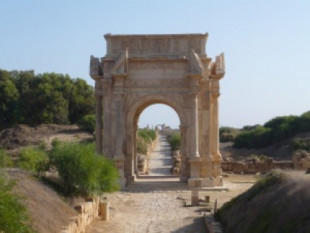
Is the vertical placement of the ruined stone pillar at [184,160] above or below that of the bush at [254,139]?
below

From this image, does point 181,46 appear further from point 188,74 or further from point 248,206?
point 248,206

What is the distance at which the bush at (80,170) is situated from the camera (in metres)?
14.1

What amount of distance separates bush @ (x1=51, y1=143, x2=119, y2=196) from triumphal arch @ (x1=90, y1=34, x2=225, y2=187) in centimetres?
636

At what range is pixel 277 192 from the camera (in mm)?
10375

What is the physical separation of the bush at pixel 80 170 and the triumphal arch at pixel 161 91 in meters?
6.36

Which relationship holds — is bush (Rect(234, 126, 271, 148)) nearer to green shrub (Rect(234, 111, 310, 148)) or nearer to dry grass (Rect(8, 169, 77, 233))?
green shrub (Rect(234, 111, 310, 148))

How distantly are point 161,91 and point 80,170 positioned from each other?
8361 mm

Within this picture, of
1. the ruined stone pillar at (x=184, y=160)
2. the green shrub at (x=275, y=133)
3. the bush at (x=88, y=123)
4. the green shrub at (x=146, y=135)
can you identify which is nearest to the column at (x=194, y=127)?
the ruined stone pillar at (x=184, y=160)

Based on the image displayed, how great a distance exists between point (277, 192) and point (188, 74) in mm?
11421

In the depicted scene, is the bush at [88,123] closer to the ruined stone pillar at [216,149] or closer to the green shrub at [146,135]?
the green shrub at [146,135]

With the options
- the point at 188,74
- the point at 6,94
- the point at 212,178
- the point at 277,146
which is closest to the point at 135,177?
the point at 212,178

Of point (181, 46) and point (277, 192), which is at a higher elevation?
point (181, 46)

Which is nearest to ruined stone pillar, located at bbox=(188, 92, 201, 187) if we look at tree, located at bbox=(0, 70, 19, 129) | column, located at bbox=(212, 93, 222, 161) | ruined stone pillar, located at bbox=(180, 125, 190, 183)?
ruined stone pillar, located at bbox=(180, 125, 190, 183)

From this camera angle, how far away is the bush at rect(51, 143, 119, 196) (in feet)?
46.3
